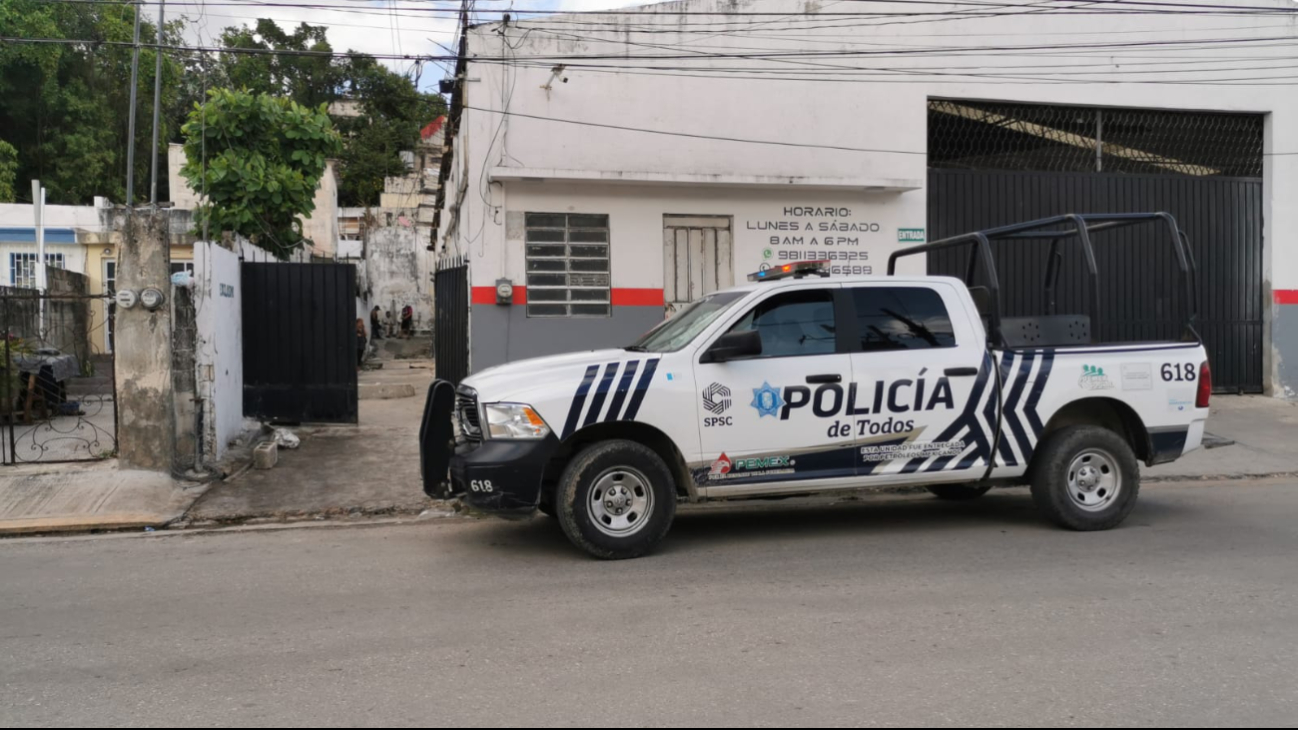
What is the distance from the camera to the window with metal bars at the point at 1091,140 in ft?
47.3

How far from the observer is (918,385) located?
281 inches

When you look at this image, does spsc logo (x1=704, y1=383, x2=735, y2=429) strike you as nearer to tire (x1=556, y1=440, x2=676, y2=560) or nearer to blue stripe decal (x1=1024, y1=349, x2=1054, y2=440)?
tire (x1=556, y1=440, x2=676, y2=560)

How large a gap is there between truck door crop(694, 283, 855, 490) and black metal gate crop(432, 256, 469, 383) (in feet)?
20.9

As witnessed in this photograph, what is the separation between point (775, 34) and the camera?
43.8ft

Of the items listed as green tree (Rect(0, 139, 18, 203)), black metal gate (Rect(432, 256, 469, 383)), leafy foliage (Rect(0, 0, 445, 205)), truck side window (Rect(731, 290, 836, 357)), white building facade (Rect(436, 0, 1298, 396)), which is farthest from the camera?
leafy foliage (Rect(0, 0, 445, 205))

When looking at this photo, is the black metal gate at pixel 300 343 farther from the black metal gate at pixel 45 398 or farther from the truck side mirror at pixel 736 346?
the truck side mirror at pixel 736 346

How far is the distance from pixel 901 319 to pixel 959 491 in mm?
2363

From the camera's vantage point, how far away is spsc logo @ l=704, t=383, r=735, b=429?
22.2 ft

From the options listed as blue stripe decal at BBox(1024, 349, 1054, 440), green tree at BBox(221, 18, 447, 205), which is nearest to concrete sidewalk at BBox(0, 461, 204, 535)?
blue stripe decal at BBox(1024, 349, 1054, 440)

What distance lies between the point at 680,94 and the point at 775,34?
62.0 inches

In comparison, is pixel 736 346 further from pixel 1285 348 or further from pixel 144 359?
pixel 1285 348

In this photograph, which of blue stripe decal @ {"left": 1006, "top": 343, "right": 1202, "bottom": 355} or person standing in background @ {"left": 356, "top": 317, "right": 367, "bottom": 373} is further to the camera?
person standing in background @ {"left": 356, "top": 317, "right": 367, "bottom": 373}

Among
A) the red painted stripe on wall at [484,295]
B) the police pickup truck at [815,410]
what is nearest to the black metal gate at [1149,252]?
the red painted stripe on wall at [484,295]

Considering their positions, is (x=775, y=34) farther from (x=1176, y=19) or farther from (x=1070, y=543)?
(x=1070, y=543)
